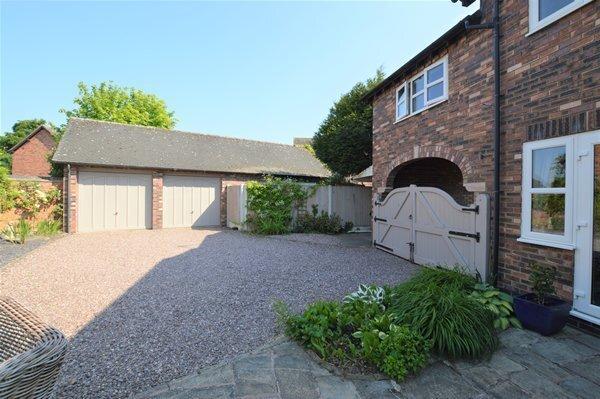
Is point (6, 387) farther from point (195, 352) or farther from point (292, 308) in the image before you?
point (292, 308)

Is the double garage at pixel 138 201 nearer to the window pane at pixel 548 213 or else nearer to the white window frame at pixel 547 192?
the white window frame at pixel 547 192

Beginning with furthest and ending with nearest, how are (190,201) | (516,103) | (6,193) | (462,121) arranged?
(190,201) → (6,193) → (462,121) → (516,103)

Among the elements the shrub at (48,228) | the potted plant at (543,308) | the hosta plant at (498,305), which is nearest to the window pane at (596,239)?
the potted plant at (543,308)

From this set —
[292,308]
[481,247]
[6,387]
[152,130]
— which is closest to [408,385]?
[292,308]

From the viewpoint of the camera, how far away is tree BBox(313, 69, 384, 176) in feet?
44.2

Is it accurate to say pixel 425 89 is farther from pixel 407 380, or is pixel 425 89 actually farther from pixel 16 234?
pixel 16 234

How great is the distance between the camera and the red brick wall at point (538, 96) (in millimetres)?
3861

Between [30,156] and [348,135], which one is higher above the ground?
[30,156]

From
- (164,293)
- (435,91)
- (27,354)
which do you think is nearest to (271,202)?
(435,91)

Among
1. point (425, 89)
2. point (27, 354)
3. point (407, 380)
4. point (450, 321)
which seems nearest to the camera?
point (27, 354)

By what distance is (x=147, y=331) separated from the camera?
3668mm

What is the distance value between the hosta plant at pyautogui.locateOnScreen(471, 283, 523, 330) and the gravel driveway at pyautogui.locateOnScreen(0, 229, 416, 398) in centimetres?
175

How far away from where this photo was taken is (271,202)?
1216 centimetres

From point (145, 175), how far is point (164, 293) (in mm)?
9644
